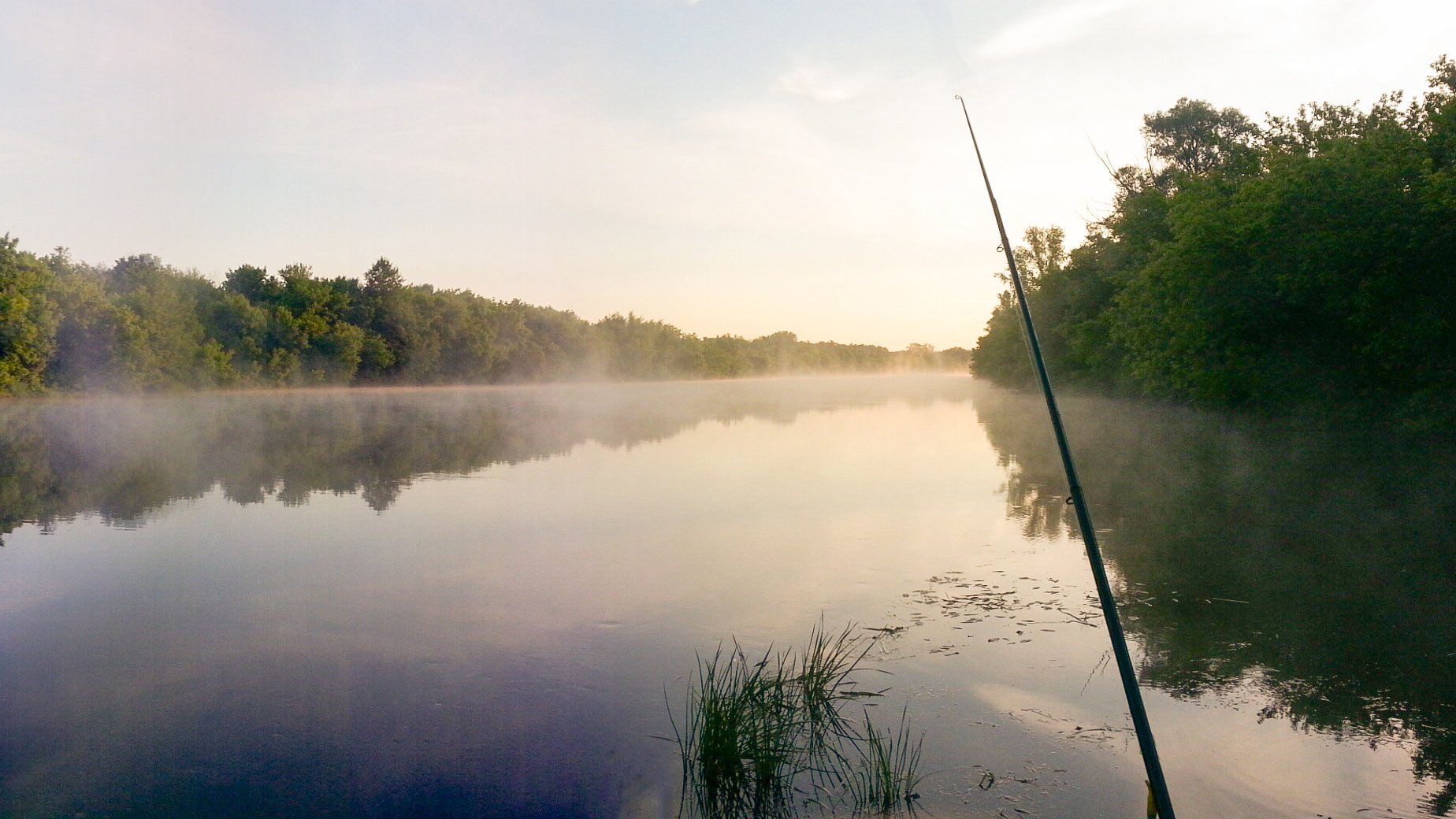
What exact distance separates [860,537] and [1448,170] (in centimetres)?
1088

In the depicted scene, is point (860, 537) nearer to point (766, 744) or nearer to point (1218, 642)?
point (1218, 642)

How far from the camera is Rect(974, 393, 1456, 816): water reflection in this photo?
7355 millimetres

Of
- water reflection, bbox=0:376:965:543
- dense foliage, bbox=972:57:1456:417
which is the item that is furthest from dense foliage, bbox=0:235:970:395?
dense foliage, bbox=972:57:1456:417

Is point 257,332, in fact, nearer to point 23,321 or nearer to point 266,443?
point 23,321

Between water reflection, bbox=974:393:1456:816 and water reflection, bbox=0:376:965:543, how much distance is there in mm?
12058

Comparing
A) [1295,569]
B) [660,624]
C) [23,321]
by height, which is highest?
[23,321]

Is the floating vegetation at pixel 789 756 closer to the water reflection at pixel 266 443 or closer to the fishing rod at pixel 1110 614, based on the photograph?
the fishing rod at pixel 1110 614

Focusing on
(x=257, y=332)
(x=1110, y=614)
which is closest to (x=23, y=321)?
(x=257, y=332)

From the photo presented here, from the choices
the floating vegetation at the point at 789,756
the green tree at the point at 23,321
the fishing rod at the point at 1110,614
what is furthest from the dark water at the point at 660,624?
the green tree at the point at 23,321

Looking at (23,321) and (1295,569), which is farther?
(23,321)

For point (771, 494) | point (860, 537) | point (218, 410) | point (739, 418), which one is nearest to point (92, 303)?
point (218, 410)

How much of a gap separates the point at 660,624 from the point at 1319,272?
1452 centimetres

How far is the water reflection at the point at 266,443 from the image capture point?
58.7ft

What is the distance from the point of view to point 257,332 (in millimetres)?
65312
